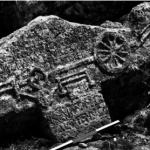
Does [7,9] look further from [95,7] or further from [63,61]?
[63,61]

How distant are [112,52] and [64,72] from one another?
2.56ft

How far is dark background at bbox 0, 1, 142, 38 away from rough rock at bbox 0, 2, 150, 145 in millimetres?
1602

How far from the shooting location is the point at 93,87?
248 inches


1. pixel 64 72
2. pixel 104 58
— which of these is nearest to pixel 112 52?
pixel 104 58

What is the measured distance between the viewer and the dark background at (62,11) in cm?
786

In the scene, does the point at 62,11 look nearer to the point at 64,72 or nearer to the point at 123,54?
the point at 123,54

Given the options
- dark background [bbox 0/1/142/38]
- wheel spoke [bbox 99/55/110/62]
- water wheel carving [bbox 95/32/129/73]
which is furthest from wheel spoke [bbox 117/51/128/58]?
dark background [bbox 0/1/142/38]

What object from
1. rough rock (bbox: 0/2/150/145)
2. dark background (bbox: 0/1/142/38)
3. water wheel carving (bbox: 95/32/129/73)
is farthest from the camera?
dark background (bbox: 0/1/142/38)

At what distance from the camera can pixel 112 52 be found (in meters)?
6.48

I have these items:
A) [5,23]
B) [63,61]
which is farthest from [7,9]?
[63,61]

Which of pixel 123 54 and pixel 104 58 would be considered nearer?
pixel 104 58

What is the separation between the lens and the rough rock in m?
6.04

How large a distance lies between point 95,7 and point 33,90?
2.64 metres

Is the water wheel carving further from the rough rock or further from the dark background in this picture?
the dark background
